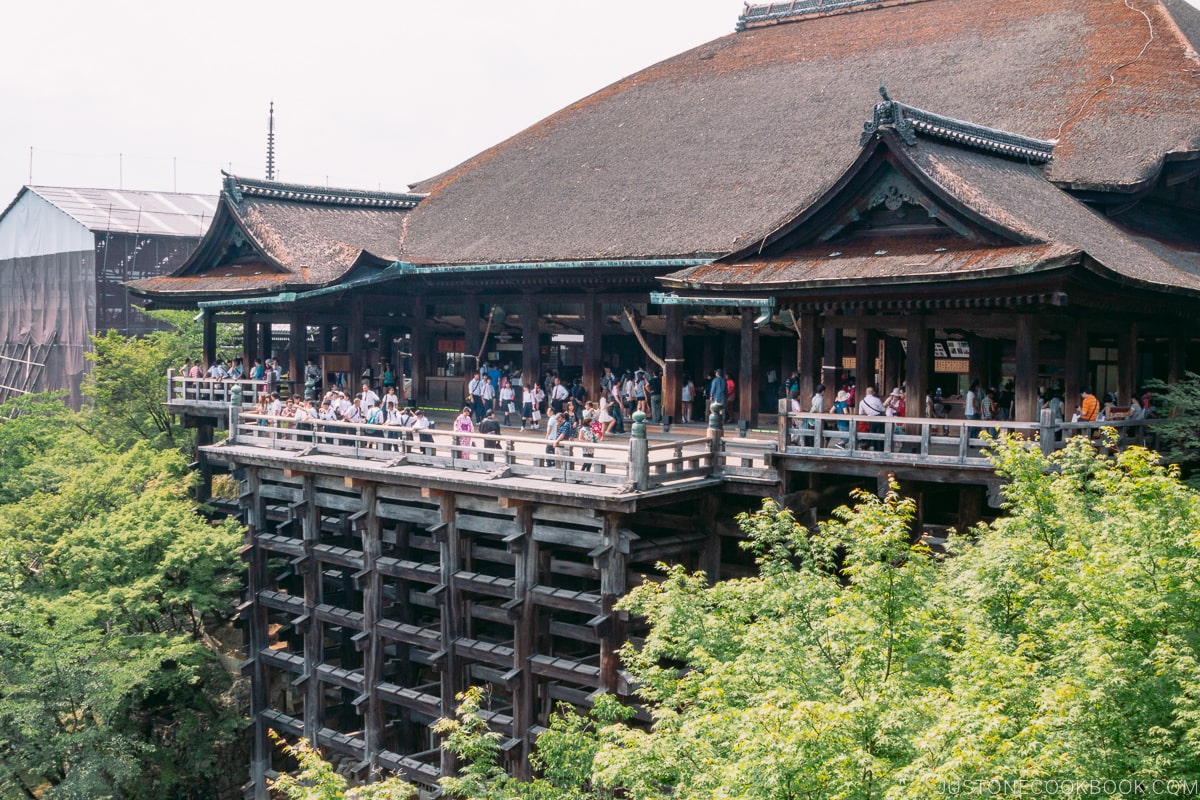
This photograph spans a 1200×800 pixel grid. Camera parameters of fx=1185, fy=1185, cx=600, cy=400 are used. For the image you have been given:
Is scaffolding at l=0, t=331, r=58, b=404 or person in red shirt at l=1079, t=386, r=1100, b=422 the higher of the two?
scaffolding at l=0, t=331, r=58, b=404

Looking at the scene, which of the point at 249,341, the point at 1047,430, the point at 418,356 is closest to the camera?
the point at 1047,430

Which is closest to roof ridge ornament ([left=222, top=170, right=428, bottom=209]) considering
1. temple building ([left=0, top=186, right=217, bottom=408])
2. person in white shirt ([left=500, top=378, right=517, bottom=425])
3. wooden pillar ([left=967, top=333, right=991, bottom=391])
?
person in white shirt ([left=500, top=378, right=517, bottom=425])

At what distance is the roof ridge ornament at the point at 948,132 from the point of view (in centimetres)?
2083

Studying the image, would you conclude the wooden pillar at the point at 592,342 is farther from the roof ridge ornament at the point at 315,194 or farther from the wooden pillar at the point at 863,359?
the roof ridge ornament at the point at 315,194

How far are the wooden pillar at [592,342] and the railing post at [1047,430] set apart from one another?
14.1 metres

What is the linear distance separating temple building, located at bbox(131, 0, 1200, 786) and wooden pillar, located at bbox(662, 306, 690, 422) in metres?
0.09

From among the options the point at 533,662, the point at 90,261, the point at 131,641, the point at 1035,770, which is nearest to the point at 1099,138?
the point at 533,662

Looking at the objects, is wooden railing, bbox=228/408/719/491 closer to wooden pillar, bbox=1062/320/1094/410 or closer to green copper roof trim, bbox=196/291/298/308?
green copper roof trim, bbox=196/291/298/308

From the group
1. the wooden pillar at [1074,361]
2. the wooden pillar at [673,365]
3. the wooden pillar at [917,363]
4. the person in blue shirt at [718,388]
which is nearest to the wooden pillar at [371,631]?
the wooden pillar at [673,365]

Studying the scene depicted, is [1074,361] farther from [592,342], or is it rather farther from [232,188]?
[232,188]

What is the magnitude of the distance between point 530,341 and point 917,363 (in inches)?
526

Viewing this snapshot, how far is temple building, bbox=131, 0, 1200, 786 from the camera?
20.8 meters

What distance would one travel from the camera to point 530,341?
32125mm

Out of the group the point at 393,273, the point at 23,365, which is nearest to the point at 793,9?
the point at 393,273
